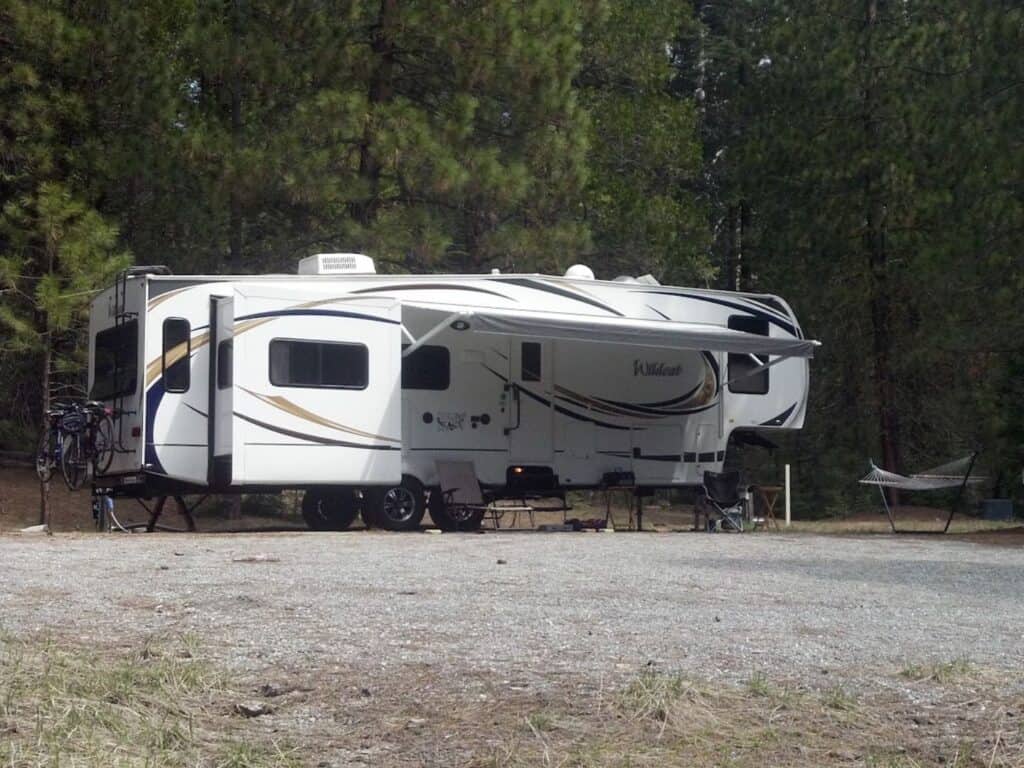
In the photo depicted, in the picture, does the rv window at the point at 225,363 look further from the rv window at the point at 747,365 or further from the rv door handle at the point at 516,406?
the rv window at the point at 747,365

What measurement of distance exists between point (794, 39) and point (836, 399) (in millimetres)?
6514

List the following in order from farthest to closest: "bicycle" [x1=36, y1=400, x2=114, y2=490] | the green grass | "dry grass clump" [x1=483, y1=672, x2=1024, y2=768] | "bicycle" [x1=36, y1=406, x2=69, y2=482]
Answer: "bicycle" [x1=36, y1=406, x2=69, y2=482]
"bicycle" [x1=36, y1=400, x2=114, y2=490]
the green grass
"dry grass clump" [x1=483, y1=672, x2=1024, y2=768]

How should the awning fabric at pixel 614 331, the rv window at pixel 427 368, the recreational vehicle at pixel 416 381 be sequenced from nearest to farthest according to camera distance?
the recreational vehicle at pixel 416 381
the awning fabric at pixel 614 331
the rv window at pixel 427 368

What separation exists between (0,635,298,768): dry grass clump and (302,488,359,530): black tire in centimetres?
1067

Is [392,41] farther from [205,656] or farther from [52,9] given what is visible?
[205,656]

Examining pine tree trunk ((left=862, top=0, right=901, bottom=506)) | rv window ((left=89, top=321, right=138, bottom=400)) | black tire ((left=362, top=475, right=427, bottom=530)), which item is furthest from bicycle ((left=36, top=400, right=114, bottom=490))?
pine tree trunk ((left=862, top=0, right=901, bottom=506))

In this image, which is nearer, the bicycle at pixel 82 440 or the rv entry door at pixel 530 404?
the bicycle at pixel 82 440

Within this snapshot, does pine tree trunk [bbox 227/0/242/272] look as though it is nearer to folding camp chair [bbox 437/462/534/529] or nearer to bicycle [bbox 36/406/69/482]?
bicycle [bbox 36/406/69/482]

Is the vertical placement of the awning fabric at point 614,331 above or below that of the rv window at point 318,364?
above

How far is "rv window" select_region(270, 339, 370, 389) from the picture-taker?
14661mm

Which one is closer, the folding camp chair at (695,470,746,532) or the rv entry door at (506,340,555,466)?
the rv entry door at (506,340,555,466)

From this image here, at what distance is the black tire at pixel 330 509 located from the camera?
53.3 ft

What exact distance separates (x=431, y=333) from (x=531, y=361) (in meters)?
1.89

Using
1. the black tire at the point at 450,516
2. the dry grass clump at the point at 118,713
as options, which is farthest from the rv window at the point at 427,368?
the dry grass clump at the point at 118,713
